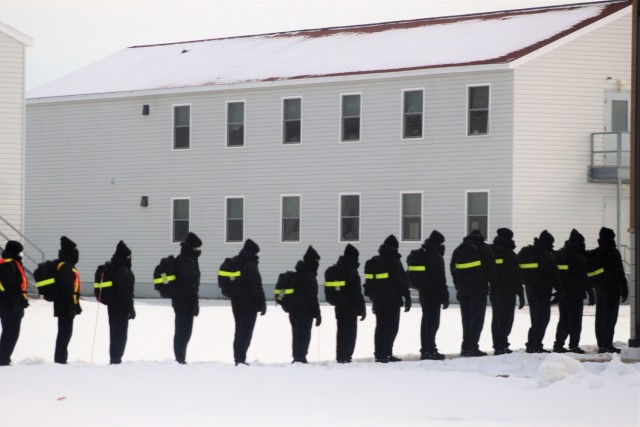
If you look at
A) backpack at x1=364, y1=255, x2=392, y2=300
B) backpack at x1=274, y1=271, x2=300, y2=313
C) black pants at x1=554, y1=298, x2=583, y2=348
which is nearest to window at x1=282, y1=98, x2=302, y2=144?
black pants at x1=554, y1=298, x2=583, y2=348

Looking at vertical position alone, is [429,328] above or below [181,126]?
below

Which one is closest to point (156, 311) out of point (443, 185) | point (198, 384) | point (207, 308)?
point (207, 308)

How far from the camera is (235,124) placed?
40875 millimetres

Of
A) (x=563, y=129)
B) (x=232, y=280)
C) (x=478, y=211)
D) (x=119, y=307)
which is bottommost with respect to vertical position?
(x=119, y=307)

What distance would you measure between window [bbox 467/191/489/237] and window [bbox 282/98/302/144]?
5760 mm

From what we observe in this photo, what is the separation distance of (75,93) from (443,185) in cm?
1313

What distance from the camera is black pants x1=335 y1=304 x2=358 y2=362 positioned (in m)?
19.0

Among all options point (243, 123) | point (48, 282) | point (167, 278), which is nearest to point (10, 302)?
point (48, 282)

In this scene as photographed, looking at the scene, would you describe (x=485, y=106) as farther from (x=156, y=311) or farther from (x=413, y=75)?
(x=156, y=311)

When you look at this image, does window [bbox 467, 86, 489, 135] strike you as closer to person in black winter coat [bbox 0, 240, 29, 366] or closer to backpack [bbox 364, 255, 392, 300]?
backpack [bbox 364, 255, 392, 300]

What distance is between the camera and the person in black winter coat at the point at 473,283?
20.2m

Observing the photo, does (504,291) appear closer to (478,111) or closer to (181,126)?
(478,111)

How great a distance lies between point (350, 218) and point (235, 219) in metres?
3.90

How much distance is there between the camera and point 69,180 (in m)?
43.5
